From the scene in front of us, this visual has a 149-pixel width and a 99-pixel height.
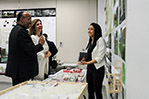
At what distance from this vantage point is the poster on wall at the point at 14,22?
15.5 ft

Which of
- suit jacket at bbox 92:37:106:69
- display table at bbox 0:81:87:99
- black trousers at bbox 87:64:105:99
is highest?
suit jacket at bbox 92:37:106:69

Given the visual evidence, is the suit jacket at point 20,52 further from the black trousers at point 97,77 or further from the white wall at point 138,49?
the white wall at point 138,49

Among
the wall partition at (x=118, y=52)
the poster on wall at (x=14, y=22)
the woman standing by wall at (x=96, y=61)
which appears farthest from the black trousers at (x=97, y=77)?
the poster on wall at (x=14, y=22)

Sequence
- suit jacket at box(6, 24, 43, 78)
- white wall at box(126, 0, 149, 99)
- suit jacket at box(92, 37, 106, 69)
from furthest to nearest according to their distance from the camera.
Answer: suit jacket at box(92, 37, 106, 69) → suit jacket at box(6, 24, 43, 78) → white wall at box(126, 0, 149, 99)

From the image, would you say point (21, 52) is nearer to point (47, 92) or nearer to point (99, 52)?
point (47, 92)

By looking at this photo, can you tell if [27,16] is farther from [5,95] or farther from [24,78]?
[5,95]

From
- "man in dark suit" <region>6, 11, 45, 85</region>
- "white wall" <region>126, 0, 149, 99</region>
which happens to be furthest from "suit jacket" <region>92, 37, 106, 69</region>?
"white wall" <region>126, 0, 149, 99</region>

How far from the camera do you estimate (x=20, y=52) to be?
6.23ft

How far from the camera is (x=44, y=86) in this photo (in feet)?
4.80

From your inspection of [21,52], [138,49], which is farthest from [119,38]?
[21,52]

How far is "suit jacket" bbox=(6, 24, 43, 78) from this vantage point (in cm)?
185

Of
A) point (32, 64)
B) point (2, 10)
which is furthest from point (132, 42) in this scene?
point (2, 10)

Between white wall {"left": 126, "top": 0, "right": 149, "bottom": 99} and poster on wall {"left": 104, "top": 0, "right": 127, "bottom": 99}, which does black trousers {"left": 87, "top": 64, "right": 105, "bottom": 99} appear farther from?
white wall {"left": 126, "top": 0, "right": 149, "bottom": 99}

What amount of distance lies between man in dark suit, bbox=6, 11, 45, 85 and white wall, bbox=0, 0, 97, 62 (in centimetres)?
269
